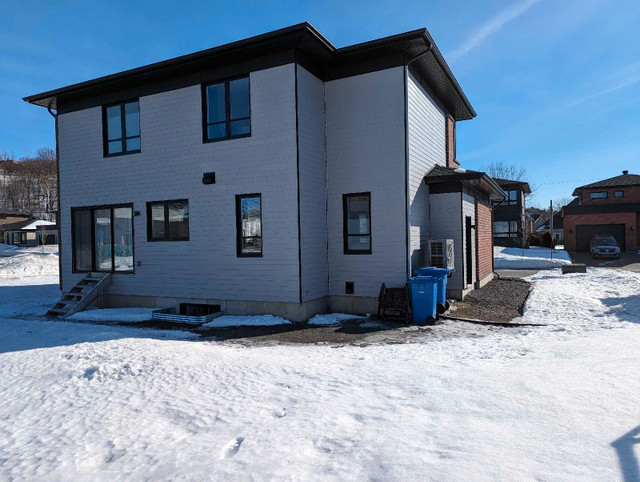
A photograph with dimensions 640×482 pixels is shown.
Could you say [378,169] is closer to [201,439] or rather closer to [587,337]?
[587,337]

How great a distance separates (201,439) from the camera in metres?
3.98

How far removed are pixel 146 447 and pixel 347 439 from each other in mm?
1815

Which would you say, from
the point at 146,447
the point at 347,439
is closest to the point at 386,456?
the point at 347,439

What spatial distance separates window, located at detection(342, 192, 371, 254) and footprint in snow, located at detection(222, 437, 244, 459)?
7.55 m

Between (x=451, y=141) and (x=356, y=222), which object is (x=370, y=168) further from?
(x=451, y=141)

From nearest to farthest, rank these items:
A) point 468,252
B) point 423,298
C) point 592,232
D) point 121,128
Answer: point 423,298 → point 121,128 → point 468,252 → point 592,232

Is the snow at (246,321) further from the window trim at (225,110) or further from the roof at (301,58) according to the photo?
the roof at (301,58)

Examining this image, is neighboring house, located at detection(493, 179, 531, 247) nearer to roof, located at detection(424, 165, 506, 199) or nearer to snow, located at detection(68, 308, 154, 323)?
roof, located at detection(424, 165, 506, 199)

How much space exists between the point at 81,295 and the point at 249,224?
556 cm

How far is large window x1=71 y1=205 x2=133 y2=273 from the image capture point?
12.9 meters

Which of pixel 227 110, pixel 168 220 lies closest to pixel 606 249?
pixel 227 110

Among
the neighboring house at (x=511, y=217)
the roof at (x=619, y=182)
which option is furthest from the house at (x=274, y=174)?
the roof at (x=619, y=182)

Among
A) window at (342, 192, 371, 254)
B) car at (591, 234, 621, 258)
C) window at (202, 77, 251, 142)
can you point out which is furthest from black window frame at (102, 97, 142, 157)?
car at (591, 234, 621, 258)

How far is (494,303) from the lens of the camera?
1175cm
